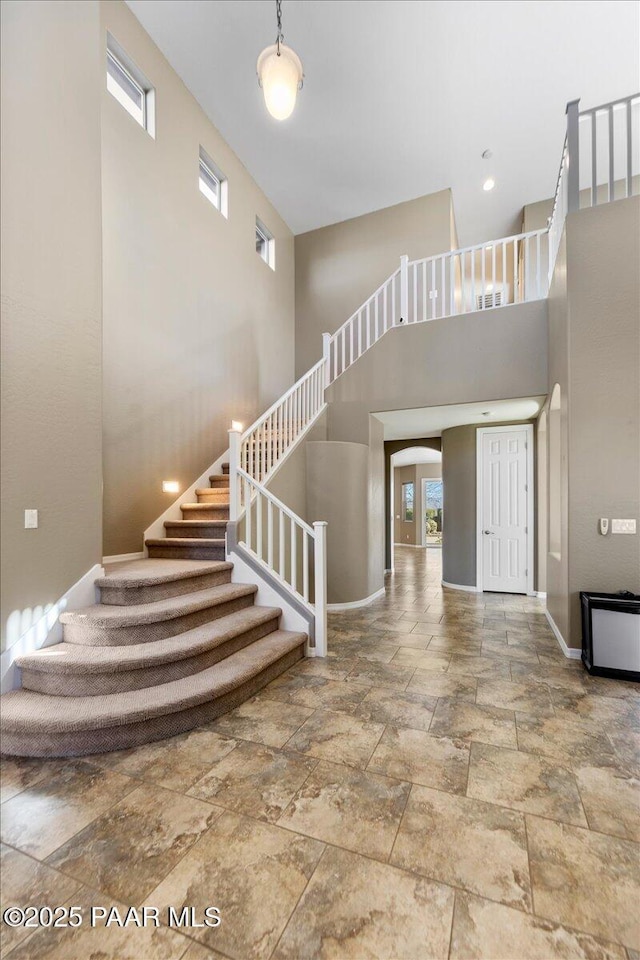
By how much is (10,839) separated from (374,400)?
526 centimetres

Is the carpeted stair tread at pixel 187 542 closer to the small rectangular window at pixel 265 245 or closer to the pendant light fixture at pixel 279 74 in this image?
the pendant light fixture at pixel 279 74

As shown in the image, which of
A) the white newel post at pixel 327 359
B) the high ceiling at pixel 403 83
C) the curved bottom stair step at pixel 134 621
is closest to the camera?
the curved bottom stair step at pixel 134 621

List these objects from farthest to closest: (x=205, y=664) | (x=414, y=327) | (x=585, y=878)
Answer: (x=414, y=327), (x=205, y=664), (x=585, y=878)

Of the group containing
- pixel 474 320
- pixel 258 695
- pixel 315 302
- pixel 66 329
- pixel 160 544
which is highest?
pixel 315 302

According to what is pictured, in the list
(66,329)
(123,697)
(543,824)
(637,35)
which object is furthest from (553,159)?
(123,697)

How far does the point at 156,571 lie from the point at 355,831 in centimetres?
238

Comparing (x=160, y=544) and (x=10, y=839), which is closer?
(x=10, y=839)

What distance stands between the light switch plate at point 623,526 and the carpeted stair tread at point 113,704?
3063mm

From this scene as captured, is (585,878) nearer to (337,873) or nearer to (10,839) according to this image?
(337,873)

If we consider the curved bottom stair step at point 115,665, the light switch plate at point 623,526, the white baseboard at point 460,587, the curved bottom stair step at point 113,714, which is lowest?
the white baseboard at point 460,587

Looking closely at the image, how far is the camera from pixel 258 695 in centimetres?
292

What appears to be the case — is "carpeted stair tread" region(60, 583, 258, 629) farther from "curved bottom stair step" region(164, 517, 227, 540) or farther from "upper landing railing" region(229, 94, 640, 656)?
"curved bottom stair step" region(164, 517, 227, 540)

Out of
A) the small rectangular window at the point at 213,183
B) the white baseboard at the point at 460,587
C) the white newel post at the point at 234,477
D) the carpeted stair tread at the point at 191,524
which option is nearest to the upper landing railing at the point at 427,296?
the small rectangular window at the point at 213,183

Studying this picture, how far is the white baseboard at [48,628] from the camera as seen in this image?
2521 millimetres
